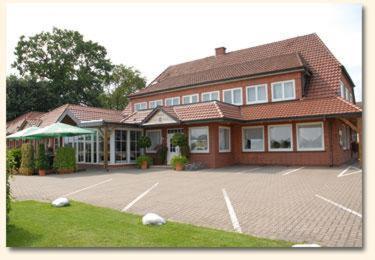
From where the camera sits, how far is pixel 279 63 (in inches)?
805

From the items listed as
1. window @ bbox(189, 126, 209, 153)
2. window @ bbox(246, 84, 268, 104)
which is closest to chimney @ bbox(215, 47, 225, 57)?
window @ bbox(246, 84, 268, 104)

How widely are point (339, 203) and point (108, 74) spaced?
130ft

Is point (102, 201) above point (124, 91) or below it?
below

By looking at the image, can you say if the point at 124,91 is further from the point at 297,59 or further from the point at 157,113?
the point at 297,59

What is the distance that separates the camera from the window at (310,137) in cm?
1731

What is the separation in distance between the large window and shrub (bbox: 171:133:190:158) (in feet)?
11.5

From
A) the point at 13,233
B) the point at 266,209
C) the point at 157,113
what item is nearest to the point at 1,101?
the point at 13,233

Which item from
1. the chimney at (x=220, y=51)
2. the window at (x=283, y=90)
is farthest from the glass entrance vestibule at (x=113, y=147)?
the chimney at (x=220, y=51)

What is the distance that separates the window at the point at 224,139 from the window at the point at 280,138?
2.43 m

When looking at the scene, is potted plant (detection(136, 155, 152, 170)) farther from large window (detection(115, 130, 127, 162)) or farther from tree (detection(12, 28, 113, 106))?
tree (detection(12, 28, 113, 106))

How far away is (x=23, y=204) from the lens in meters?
8.25

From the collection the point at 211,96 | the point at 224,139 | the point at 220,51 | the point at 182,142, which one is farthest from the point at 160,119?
the point at 220,51

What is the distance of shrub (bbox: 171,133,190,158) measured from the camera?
18952 millimetres

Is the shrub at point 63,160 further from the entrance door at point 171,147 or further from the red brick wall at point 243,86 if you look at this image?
the red brick wall at point 243,86
